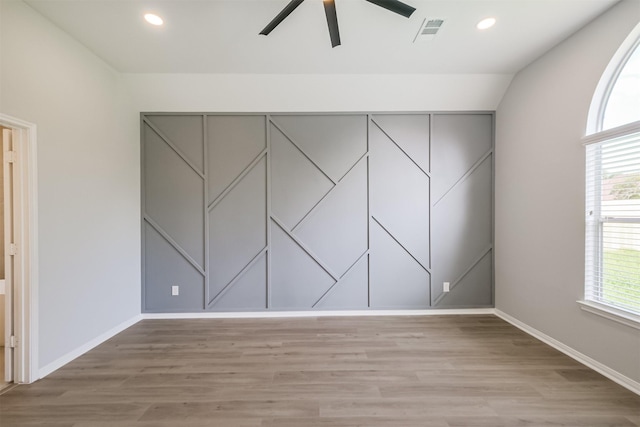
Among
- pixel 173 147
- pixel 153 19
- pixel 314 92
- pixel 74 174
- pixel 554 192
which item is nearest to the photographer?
pixel 153 19

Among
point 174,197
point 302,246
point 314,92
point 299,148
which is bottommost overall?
point 302,246

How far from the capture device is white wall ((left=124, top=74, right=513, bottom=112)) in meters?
2.98

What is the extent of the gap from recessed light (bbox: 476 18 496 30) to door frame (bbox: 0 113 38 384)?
12.7ft

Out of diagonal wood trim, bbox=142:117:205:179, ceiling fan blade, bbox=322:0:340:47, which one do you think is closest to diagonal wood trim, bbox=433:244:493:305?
ceiling fan blade, bbox=322:0:340:47

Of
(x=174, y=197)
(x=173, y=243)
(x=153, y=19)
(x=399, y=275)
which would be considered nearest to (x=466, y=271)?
(x=399, y=275)

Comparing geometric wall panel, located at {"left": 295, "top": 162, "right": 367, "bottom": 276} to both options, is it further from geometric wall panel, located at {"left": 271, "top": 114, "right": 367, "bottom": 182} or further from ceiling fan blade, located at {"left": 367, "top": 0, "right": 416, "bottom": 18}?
ceiling fan blade, located at {"left": 367, "top": 0, "right": 416, "bottom": 18}

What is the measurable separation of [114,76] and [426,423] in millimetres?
4423

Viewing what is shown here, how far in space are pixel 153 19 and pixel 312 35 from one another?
1358 millimetres

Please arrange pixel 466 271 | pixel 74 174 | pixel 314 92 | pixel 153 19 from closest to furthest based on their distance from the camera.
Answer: pixel 153 19 → pixel 74 174 → pixel 314 92 → pixel 466 271

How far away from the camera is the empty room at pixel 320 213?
192 centimetres

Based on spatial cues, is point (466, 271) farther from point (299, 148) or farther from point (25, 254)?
point (25, 254)

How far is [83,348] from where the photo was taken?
8.02 ft

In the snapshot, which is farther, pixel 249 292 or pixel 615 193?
pixel 249 292

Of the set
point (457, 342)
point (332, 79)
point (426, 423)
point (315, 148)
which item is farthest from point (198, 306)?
point (332, 79)
